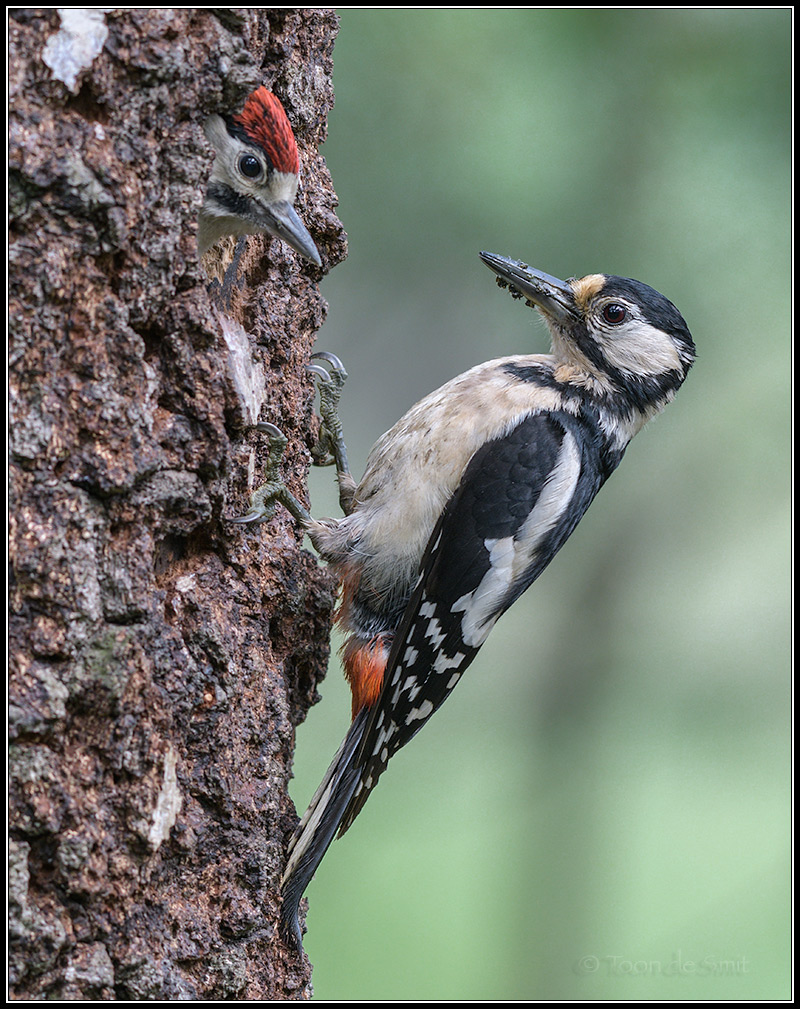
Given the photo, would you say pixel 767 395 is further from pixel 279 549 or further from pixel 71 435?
pixel 71 435

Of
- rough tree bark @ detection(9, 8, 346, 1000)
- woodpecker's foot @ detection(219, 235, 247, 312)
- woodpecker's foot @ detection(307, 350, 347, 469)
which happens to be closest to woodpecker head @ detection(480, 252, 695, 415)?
woodpecker's foot @ detection(307, 350, 347, 469)

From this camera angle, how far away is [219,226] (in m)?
1.76

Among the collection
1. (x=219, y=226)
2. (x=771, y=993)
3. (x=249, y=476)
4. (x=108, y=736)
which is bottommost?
(x=771, y=993)

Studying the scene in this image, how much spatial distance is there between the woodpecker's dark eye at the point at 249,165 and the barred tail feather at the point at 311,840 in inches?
49.9

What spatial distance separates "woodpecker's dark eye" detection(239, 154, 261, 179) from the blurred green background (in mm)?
1763

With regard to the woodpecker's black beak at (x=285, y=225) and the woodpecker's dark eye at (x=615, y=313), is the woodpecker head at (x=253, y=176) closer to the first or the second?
the woodpecker's black beak at (x=285, y=225)

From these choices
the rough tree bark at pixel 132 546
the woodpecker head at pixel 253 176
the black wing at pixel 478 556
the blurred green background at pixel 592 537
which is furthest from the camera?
the blurred green background at pixel 592 537

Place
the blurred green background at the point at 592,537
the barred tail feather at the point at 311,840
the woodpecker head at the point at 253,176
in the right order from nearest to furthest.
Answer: the woodpecker head at the point at 253,176, the barred tail feather at the point at 311,840, the blurred green background at the point at 592,537

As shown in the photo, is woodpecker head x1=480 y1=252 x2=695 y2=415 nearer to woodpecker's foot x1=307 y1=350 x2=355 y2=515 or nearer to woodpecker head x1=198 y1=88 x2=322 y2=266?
woodpecker's foot x1=307 y1=350 x2=355 y2=515

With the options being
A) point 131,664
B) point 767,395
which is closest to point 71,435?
point 131,664

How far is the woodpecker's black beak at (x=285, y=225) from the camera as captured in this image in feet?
5.85

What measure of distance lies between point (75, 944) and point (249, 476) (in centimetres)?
89

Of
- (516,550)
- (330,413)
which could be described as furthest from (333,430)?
(516,550)

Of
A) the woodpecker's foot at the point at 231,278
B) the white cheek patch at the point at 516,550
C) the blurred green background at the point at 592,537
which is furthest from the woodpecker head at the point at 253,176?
the blurred green background at the point at 592,537
